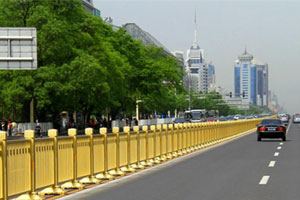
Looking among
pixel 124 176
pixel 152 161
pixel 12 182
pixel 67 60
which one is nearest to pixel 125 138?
pixel 124 176

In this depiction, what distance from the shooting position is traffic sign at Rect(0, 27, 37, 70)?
4447 cm

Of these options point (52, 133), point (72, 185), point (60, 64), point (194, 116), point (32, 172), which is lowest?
point (194, 116)

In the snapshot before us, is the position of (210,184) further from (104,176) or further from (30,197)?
(30,197)

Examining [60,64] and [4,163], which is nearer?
[4,163]

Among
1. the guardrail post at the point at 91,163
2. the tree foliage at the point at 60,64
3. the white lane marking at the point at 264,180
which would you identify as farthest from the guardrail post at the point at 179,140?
the tree foliage at the point at 60,64

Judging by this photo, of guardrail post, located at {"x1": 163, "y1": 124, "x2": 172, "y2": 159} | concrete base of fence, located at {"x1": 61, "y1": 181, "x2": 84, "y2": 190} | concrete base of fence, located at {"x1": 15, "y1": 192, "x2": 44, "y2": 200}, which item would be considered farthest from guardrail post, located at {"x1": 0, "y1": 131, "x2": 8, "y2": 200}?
guardrail post, located at {"x1": 163, "y1": 124, "x2": 172, "y2": 159}

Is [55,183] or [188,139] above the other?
[55,183]

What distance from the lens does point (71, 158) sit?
46.8ft

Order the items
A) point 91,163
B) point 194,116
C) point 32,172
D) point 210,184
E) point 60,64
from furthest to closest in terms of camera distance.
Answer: point 194,116, point 60,64, point 91,163, point 210,184, point 32,172

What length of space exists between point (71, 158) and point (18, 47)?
31.7m

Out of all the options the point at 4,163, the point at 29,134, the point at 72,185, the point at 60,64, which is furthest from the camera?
the point at 60,64

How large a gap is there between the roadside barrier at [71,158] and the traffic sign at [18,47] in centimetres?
2069

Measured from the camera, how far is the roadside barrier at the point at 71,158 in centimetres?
1142

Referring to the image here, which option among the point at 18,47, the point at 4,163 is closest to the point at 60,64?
the point at 18,47
